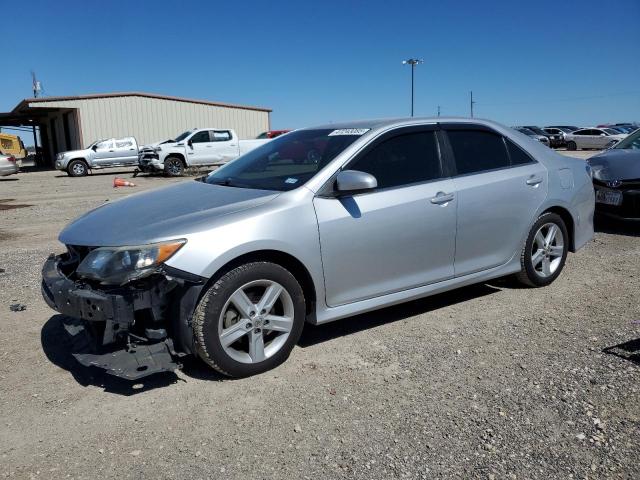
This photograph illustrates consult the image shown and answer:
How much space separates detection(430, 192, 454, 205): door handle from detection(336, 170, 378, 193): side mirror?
2.21ft

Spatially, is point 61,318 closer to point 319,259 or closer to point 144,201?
point 144,201

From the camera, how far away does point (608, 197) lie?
7.31 meters

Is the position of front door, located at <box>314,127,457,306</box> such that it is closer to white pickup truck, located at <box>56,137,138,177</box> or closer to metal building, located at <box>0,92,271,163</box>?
white pickup truck, located at <box>56,137,138,177</box>

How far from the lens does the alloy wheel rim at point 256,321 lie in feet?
11.0

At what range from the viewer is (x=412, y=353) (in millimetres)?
3842

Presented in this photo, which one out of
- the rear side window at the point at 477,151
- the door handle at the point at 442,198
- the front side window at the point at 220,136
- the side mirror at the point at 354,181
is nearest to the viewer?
the side mirror at the point at 354,181

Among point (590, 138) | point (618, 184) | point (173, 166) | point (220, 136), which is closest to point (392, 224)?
point (618, 184)

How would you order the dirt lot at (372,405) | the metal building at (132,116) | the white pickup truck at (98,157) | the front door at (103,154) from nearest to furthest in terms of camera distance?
1. the dirt lot at (372,405)
2. the white pickup truck at (98,157)
3. the front door at (103,154)
4. the metal building at (132,116)

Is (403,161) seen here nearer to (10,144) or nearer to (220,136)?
(220,136)

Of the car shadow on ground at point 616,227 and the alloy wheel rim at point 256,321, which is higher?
the alloy wheel rim at point 256,321

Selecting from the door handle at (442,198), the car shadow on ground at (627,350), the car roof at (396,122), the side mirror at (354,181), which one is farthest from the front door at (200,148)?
the car shadow on ground at (627,350)

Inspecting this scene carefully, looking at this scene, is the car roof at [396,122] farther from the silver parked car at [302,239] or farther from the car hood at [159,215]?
the car hood at [159,215]

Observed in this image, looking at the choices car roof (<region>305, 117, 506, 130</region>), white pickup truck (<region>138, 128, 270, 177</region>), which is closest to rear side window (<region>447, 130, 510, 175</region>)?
car roof (<region>305, 117, 506, 130</region>)

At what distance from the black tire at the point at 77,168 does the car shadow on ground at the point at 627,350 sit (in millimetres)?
25745
